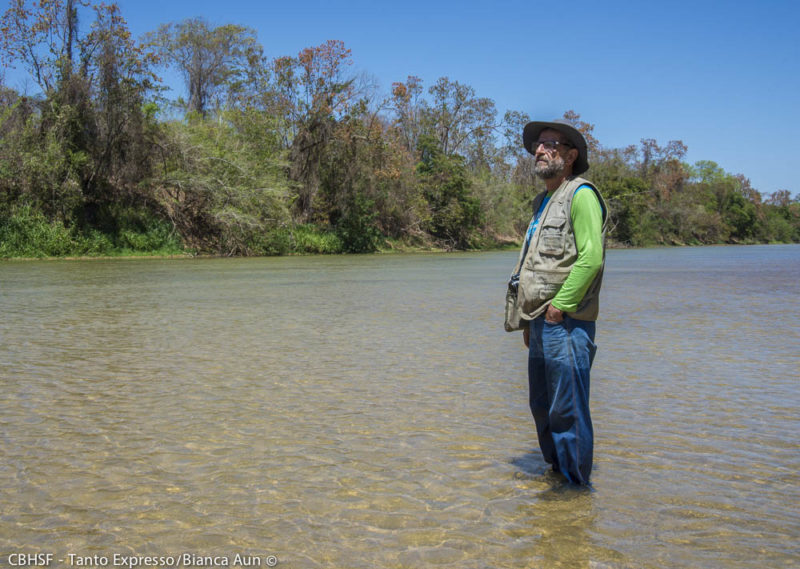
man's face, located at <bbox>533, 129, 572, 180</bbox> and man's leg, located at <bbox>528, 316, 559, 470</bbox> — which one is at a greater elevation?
man's face, located at <bbox>533, 129, 572, 180</bbox>

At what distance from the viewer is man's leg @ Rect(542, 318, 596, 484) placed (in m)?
4.22

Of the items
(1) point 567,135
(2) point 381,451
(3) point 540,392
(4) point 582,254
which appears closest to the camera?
(4) point 582,254

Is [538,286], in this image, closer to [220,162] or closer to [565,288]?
[565,288]

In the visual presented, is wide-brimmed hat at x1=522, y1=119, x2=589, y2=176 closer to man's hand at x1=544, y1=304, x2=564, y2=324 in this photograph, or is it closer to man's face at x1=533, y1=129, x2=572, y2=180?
man's face at x1=533, y1=129, x2=572, y2=180

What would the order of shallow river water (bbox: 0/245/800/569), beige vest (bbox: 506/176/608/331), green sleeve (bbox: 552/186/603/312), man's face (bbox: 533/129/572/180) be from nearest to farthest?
shallow river water (bbox: 0/245/800/569)
green sleeve (bbox: 552/186/603/312)
beige vest (bbox: 506/176/608/331)
man's face (bbox: 533/129/572/180)

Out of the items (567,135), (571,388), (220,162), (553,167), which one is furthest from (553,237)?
(220,162)

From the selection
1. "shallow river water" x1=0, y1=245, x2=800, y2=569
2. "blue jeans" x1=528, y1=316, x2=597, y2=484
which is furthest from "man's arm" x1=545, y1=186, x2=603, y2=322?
"shallow river water" x1=0, y1=245, x2=800, y2=569

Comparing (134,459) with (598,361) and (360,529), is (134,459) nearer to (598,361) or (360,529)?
(360,529)

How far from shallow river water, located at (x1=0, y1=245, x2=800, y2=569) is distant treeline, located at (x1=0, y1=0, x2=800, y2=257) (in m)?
28.7

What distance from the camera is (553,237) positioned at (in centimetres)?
423

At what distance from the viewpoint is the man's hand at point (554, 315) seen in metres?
4.13

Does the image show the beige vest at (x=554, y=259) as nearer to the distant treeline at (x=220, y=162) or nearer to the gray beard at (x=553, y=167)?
the gray beard at (x=553, y=167)

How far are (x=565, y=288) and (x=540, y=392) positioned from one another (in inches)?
28.3

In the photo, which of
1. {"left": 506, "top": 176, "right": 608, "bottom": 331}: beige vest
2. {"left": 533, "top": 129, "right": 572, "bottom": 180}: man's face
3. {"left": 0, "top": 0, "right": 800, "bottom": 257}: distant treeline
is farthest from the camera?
{"left": 0, "top": 0, "right": 800, "bottom": 257}: distant treeline
